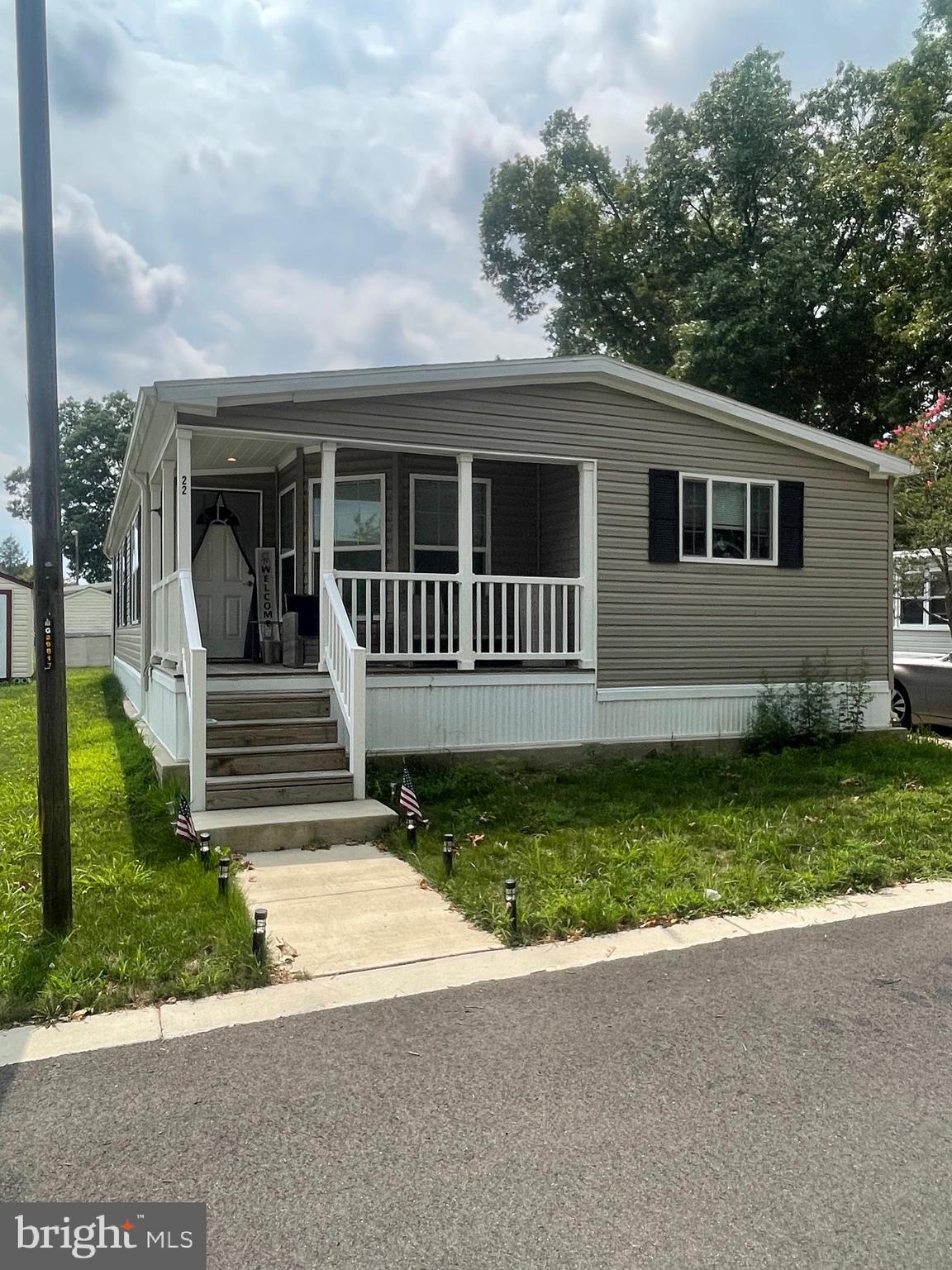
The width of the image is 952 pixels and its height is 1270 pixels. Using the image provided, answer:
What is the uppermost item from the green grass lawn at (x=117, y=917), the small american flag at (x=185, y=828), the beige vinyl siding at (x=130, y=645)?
the beige vinyl siding at (x=130, y=645)

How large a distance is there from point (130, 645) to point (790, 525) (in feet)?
36.4

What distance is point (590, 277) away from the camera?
25.7 m

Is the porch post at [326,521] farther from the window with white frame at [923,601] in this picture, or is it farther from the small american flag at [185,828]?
the window with white frame at [923,601]

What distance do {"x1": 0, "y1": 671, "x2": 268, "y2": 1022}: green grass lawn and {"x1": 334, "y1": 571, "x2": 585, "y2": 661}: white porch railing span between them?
8.33 feet

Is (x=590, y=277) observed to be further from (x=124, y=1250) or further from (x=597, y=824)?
(x=124, y=1250)

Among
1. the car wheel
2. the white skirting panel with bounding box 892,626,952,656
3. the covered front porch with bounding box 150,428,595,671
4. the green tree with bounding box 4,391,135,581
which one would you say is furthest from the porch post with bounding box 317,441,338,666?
the green tree with bounding box 4,391,135,581

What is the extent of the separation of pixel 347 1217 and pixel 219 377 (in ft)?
21.9

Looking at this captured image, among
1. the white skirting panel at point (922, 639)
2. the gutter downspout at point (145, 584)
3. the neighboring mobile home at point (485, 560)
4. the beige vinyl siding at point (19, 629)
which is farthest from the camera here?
the beige vinyl siding at point (19, 629)

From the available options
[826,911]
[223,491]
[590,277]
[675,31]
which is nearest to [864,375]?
[590,277]

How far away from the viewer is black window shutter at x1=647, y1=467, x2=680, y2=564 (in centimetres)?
969

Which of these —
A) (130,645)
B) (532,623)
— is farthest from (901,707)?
(130,645)

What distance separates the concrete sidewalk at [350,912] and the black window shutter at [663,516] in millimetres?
4953

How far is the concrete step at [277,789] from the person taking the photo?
6699 mm

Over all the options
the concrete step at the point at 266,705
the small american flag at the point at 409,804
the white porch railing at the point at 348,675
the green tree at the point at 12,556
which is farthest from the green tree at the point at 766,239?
the green tree at the point at 12,556
